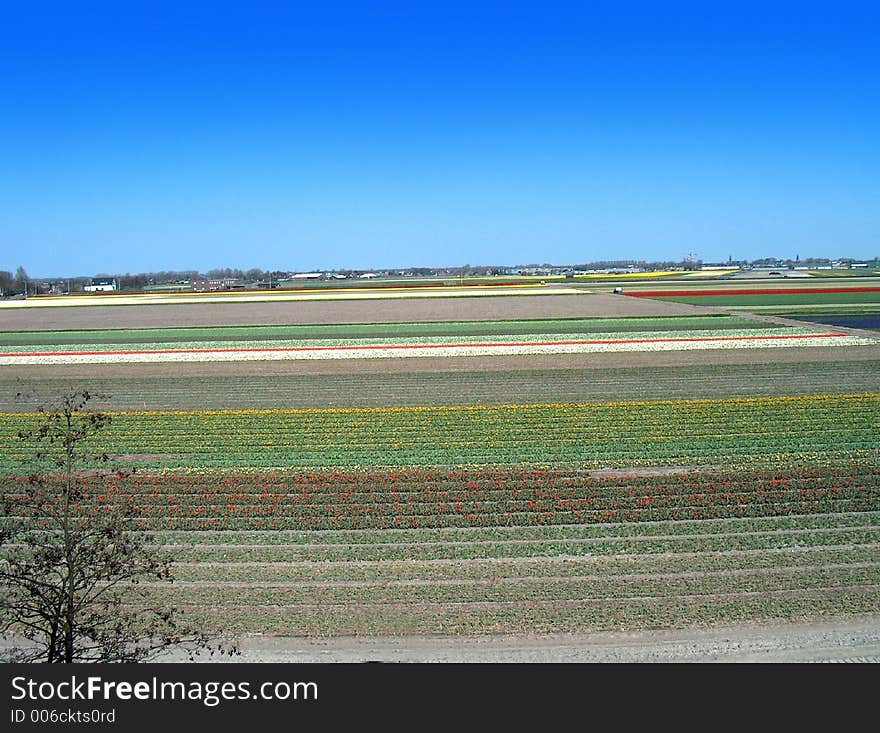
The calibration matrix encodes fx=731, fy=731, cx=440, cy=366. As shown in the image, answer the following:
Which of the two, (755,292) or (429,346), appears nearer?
(429,346)

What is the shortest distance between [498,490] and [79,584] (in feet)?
34.9

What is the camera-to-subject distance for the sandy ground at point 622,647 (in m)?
12.3

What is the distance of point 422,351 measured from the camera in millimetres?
49312

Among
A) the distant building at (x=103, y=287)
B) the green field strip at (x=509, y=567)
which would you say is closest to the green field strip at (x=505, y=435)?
the green field strip at (x=509, y=567)

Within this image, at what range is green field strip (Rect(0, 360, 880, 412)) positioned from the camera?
3316cm

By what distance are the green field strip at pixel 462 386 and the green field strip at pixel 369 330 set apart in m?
18.3

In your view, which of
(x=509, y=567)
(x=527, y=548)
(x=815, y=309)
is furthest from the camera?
(x=815, y=309)

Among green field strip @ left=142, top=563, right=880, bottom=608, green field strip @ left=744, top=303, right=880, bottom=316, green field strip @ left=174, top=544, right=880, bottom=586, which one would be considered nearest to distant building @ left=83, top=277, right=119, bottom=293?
green field strip @ left=744, top=303, right=880, bottom=316

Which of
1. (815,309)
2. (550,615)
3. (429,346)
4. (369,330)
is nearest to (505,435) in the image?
(550,615)

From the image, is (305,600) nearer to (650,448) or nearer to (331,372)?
(650,448)

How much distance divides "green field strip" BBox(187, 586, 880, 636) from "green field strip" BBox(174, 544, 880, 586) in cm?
121

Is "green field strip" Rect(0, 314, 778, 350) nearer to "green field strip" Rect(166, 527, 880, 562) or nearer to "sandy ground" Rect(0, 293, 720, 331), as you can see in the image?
"sandy ground" Rect(0, 293, 720, 331)

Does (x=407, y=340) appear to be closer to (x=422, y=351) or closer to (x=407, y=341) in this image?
(x=407, y=341)

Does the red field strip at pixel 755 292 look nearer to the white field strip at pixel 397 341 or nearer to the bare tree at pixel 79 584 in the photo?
the white field strip at pixel 397 341
